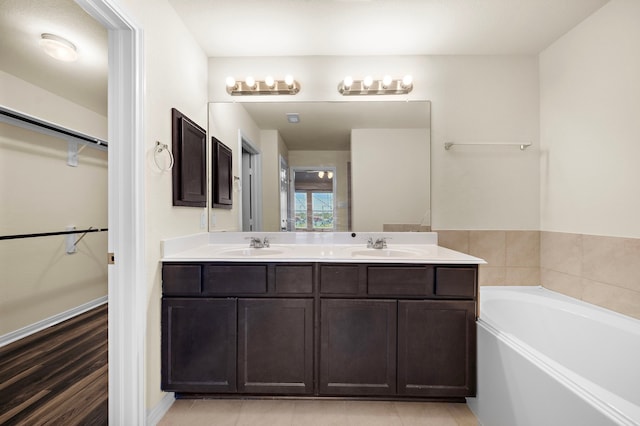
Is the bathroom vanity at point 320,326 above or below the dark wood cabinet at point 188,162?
below

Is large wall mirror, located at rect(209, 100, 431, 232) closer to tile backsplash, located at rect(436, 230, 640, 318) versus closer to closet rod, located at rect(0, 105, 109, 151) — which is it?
tile backsplash, located at rect(436, 230, 640, 318)

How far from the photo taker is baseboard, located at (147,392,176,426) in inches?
60.4

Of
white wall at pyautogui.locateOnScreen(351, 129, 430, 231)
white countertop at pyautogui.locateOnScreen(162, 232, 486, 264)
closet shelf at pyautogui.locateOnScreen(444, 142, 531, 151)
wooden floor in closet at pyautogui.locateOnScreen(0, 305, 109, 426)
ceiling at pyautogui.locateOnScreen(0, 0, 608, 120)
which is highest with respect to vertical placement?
ceiling at pyautogui.locateOnScreen(0, 0, 608, 120)

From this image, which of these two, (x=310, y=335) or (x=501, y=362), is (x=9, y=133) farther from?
(x=501, y=362)

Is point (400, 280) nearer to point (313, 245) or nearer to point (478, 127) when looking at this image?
point (313, 245)

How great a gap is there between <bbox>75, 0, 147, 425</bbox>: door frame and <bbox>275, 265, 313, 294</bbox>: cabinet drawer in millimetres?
725

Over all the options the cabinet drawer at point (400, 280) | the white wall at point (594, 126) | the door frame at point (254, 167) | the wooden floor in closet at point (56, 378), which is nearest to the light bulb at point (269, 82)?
the door frame at point (254, 167)

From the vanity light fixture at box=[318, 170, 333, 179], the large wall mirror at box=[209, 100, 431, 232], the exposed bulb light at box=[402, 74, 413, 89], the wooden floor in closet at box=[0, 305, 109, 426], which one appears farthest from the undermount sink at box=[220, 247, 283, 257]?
the exposed bulb light at box=[402, 74, 413, 89]

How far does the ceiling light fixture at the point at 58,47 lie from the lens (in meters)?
1.95

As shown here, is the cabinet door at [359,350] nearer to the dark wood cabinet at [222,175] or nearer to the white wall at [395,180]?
the white wall at [395,180]

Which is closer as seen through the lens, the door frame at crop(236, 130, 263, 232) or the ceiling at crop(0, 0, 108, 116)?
the ceiling at crop(0, 0, 108, 116)

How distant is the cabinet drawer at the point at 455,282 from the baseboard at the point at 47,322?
3498 millimetres

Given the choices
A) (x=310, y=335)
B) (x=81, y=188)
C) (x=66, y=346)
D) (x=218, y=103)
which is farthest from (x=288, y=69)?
(x=66, y=346)

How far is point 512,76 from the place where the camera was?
228 cm
